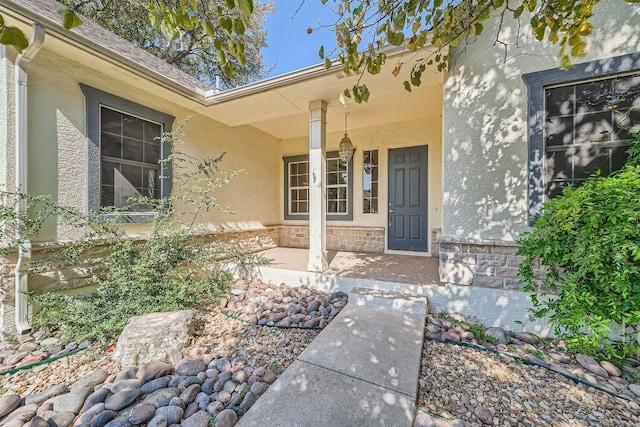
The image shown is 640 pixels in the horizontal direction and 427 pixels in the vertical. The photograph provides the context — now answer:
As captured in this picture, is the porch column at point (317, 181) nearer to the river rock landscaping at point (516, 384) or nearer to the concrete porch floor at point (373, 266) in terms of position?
the concrete porch floor at point (373, 266)

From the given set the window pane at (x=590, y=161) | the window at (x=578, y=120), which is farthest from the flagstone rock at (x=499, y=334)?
→ the window pane at (x=590, y=161)

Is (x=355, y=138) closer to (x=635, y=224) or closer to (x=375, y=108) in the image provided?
(x=375, y=108)

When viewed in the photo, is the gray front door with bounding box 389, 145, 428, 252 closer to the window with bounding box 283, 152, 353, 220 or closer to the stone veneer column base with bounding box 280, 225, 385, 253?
the stone veneer column base with bounding box 280, 225, 385, 253

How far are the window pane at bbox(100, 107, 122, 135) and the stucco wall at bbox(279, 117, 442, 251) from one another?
3771 mm

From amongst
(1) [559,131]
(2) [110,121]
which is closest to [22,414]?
(2) [110,121]

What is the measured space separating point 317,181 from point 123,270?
278 cm

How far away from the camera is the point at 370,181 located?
610 cm

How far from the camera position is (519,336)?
9.36 ft

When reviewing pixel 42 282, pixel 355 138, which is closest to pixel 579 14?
pixel 355 138

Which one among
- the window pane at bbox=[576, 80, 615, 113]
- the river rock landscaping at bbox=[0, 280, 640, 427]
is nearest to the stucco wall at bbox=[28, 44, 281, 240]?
the river rock landscaping at bbox=[0, 280, 640, 427]

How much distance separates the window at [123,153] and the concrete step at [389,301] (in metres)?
3.32

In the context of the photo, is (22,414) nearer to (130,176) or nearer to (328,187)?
(130,176)

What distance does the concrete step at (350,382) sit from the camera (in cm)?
167

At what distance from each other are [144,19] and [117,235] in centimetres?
831
